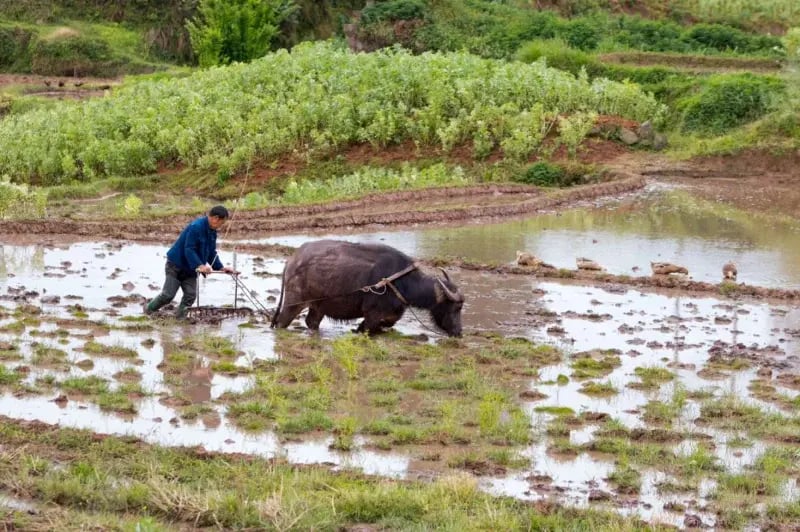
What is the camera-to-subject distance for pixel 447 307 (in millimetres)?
11078

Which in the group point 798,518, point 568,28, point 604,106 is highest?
point 568,28

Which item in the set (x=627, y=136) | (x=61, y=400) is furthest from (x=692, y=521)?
(x=627, y=136)

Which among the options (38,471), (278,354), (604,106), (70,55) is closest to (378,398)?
(278,354)

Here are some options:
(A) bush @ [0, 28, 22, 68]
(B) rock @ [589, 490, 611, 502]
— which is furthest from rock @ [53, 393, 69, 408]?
(A) bush @ [0, 28, 22, 68]

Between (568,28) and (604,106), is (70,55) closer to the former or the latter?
(568,28)

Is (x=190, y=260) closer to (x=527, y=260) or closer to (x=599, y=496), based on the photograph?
(x=527, y=260)

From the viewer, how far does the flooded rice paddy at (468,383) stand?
299 inches

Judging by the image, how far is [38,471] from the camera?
270 inches

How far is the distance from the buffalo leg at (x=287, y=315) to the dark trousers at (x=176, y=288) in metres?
0.86

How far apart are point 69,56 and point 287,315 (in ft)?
101

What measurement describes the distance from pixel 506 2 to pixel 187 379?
3445 cm

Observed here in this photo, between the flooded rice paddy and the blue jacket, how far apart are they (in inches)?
22.9

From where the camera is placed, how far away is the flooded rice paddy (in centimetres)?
759

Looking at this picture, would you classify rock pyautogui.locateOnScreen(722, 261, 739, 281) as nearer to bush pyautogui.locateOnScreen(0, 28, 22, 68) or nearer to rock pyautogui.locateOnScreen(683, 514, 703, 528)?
rock pyautogui.locateOnScreen(683, 514, 703, 528)
